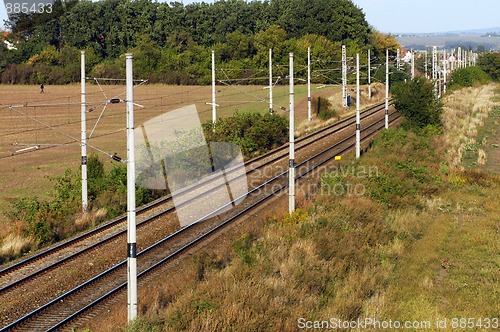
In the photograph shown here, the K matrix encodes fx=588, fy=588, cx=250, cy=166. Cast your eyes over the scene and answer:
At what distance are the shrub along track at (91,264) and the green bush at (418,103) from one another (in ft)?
69.5

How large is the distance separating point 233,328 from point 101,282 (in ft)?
19.3

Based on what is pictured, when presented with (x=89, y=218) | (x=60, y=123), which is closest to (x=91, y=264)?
(x=89, y=218)

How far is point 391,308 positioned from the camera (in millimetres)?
14195

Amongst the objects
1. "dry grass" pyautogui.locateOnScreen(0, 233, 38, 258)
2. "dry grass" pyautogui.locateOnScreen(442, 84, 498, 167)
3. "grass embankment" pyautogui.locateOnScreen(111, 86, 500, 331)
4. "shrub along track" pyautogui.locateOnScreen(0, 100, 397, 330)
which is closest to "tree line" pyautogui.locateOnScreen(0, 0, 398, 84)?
"dry grass" pyautogui.locateOnScreen(442, 84, 498, 167)

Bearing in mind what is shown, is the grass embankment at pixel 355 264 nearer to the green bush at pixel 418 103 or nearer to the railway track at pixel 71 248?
the railway track at pixel 71 248

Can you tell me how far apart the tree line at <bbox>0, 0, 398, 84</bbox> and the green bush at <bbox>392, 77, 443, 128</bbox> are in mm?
44728

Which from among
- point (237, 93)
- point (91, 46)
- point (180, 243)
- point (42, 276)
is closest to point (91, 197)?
point (180, 243)

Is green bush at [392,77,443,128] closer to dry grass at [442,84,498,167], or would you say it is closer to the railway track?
dry grass at [442,84,498,167]

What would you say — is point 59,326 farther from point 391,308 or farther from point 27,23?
point 27,23

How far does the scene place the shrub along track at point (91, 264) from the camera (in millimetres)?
14074

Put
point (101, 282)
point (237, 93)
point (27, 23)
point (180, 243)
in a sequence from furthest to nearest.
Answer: point (27, 23)
point (237, 93)
point (180, 243)
point (101, 282)

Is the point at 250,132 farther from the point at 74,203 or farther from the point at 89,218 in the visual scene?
the point at 89,218

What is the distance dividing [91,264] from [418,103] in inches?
1345

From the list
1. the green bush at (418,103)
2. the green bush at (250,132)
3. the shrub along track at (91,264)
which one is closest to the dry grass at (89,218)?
the shrub along track at (91,264)
